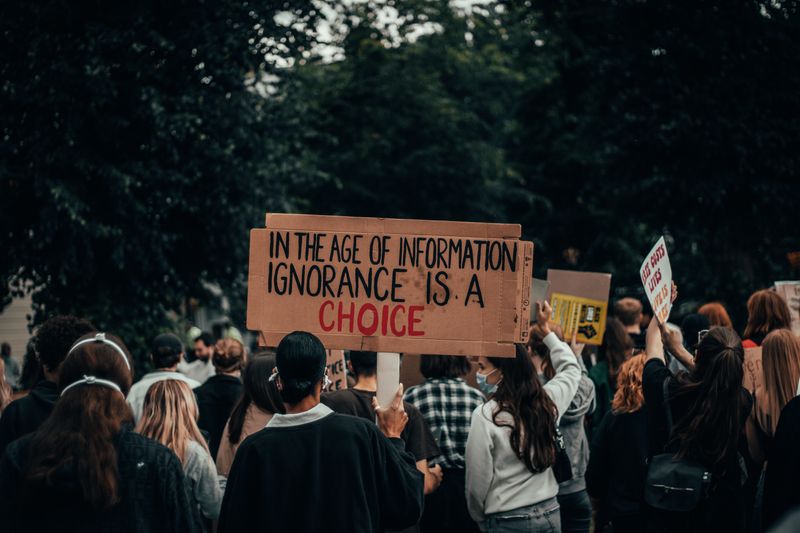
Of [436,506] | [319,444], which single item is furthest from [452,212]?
[319,444]

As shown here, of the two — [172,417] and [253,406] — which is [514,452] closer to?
[253,406]

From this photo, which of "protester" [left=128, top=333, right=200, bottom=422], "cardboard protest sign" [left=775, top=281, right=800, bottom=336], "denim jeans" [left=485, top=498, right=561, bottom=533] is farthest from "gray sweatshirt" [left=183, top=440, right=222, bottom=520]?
"cardboard protest sign" [left=775, top=281, right=800, bottom=336]

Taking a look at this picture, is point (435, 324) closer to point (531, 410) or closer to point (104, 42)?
point (531, 410)

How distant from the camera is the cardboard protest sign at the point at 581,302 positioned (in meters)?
8.09

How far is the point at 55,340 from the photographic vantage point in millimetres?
5043

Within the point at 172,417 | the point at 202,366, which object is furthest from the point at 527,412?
the point at 202,366

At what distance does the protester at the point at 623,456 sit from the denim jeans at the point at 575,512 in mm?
219

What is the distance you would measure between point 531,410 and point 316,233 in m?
1.52

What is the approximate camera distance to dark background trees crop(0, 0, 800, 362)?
40.1 feet

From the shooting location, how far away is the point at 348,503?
11.6ft

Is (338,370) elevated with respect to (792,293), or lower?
lower

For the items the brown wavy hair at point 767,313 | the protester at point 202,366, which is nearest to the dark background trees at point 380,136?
the protester at point 202,366

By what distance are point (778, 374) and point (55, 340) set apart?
13.2ft

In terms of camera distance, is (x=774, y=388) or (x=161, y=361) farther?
(x=161, y=361)
